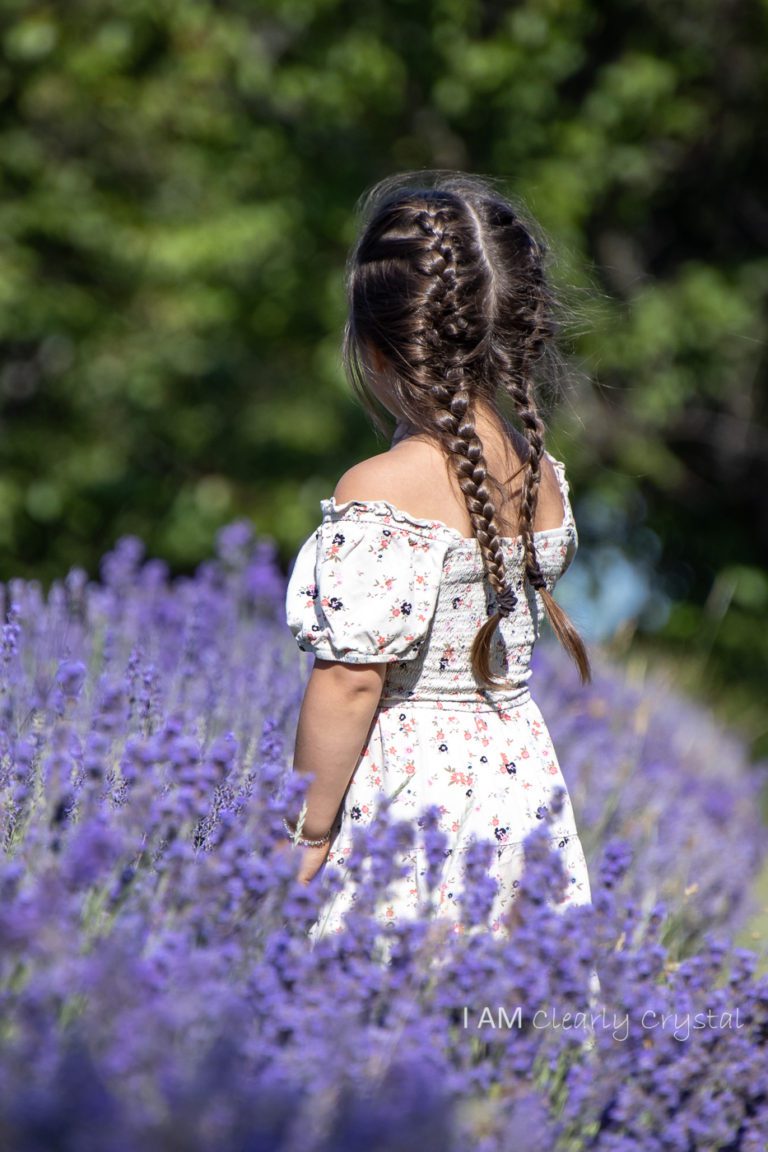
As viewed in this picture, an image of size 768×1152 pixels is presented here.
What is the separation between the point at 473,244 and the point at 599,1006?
1.25 meters

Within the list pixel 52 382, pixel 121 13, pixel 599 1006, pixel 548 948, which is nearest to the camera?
pixel 548 948

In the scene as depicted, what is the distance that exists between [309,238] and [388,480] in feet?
15.0

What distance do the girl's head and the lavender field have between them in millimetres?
562

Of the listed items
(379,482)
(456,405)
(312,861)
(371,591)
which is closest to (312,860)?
(312,861)

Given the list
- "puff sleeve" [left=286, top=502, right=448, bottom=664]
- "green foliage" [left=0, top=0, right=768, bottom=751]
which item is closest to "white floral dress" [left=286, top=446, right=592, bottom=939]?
"puff sleeve" [left=286, top=502, right=448, bottom=664]

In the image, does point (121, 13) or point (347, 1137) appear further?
point (121, 13)

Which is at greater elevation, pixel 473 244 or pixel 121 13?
pixel 121 13

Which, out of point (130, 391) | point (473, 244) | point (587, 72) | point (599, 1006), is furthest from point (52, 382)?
point (599, 1006)

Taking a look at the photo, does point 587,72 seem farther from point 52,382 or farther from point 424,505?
point 424,505

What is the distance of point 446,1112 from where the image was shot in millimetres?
1287

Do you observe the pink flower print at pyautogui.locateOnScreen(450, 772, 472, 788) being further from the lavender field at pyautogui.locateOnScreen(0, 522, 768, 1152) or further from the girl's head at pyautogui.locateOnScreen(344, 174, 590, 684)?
the lavender field at pyautogui.locateOnScreen(0, 522, 768, 1152)

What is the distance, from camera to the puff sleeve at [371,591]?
202cm

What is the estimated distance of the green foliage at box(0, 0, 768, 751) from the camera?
620cm

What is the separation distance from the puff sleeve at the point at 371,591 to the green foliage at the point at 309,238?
4.06m
